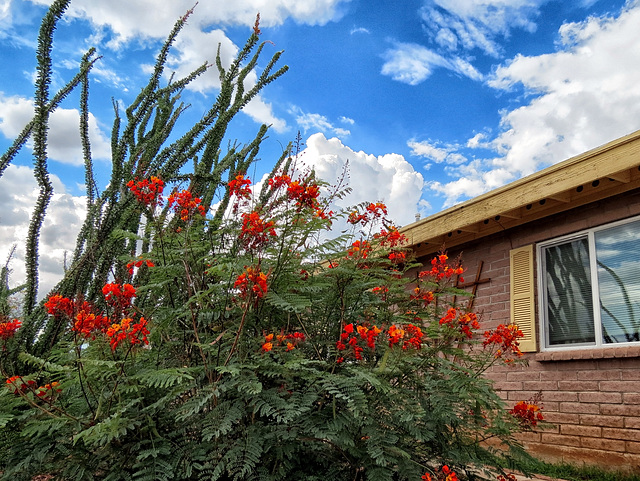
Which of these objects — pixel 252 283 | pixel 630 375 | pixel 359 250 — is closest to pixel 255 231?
pixel 252 283

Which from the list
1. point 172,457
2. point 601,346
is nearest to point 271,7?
point 172,457

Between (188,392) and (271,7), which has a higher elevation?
(271,7)

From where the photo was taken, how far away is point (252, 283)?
80.4 inches

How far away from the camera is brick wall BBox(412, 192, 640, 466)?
14.0 feet

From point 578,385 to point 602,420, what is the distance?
1.25 ft

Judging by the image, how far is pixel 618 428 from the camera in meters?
4.29

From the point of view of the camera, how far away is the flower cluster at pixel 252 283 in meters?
1.99

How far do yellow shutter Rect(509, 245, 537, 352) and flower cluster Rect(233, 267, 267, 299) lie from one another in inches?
167

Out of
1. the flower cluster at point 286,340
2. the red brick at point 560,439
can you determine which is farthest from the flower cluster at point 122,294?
the red brick at point 560,439

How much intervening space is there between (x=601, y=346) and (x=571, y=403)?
70cm

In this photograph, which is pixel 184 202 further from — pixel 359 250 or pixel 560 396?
pixel 560 396

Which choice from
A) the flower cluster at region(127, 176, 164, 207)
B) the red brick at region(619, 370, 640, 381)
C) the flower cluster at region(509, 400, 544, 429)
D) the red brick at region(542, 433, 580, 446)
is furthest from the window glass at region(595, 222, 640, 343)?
the flower cluster at region(127, 176, 164, 207)

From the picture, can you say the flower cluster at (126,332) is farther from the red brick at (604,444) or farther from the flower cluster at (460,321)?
the red brick at (604,444)

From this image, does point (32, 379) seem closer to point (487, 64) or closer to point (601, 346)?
point (601, 346)
